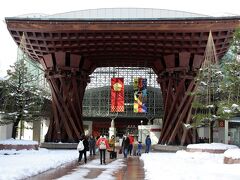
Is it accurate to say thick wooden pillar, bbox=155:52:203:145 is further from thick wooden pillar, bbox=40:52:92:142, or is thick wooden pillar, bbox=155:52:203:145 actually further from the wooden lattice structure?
thick wooden pillar, bbox=40:52:92:142

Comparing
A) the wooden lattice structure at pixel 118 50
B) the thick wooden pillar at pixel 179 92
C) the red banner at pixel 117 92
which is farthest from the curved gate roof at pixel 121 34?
the red banner at pixel 117 92

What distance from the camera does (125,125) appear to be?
83500 millimetres

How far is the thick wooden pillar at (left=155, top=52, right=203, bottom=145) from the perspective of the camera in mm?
40906

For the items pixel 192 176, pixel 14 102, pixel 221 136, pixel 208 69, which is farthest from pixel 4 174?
pixel 221 136

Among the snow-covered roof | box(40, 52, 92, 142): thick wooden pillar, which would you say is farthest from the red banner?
box(40, 52, 92, 142): thick wooden pillar

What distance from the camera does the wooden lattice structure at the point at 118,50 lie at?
37.5m

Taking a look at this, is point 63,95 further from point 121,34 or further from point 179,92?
point 179,92

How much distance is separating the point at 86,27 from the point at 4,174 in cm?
Result: 2589

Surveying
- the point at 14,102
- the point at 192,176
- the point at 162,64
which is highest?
the point at 162,64

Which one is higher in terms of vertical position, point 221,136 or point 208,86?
point 208,86

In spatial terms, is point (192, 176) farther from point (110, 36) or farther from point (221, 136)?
point (221, 136)

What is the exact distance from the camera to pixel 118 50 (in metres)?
44.2

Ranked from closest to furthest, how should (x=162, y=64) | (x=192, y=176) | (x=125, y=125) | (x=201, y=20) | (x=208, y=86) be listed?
(x=192, y=176), (x=208, y=86), (x=201, y=20), (x=162, y=64), (x=125, y=125)

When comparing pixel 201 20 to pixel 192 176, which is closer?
pixel 192 176
